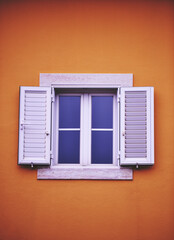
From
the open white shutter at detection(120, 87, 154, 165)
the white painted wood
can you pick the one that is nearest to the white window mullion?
the white painted wood

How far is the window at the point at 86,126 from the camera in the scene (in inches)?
154

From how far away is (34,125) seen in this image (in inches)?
155

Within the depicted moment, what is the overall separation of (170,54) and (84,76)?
1.28 metres

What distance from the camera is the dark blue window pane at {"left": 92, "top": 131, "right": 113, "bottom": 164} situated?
4172 mm

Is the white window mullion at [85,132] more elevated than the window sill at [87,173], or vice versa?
the white window mullion at [85,132]

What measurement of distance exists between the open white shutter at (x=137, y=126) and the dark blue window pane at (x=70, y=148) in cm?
68

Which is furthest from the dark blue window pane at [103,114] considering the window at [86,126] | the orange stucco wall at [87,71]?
the orange stucco wall at [87,71]

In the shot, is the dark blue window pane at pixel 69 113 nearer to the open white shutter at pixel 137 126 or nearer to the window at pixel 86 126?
the window at pixel 86 126

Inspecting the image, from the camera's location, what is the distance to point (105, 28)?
13.5ft

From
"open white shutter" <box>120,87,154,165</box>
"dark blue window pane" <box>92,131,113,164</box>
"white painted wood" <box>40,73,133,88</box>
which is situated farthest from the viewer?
"dark blue window pane" <box>92,131,113,164</box>

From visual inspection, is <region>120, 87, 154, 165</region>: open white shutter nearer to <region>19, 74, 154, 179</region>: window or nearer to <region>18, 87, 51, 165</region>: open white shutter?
<region>19, 74, 154, 179</region>: window

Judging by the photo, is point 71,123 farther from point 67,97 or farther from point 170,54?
point 170,54

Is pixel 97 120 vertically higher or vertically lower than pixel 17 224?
higher

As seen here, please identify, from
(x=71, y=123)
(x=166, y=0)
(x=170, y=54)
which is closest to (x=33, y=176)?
(x=71, y=123)
